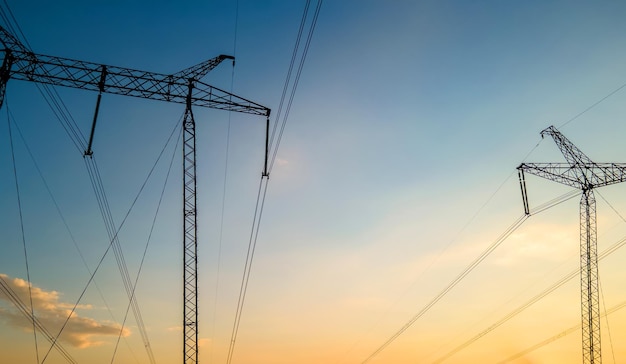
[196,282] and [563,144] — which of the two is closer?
[196,282]

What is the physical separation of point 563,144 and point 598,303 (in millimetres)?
18370

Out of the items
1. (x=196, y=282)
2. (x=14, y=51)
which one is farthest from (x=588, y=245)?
(x=14, y=51)

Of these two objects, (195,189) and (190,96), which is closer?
(190,96)

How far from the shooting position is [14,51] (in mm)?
24203

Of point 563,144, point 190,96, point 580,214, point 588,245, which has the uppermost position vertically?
point 563,144

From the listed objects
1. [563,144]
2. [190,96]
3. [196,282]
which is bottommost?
[196,282]

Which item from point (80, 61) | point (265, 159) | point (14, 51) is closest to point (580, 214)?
point (265, 159)

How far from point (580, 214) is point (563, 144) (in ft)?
27.5

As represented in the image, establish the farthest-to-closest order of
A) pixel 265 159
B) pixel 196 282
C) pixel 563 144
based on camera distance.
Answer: pixel 563 144 < pixel 196 282 < pixel 265 159

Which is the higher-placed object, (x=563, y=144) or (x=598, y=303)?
(x=563, y=144)

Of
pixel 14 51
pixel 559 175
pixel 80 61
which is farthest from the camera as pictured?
pixel 559 175

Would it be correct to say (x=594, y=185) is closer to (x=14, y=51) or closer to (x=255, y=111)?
(x=255, y=111)

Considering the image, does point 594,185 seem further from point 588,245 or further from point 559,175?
point 588,245

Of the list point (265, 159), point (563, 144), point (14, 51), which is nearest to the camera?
point (14, 51)
